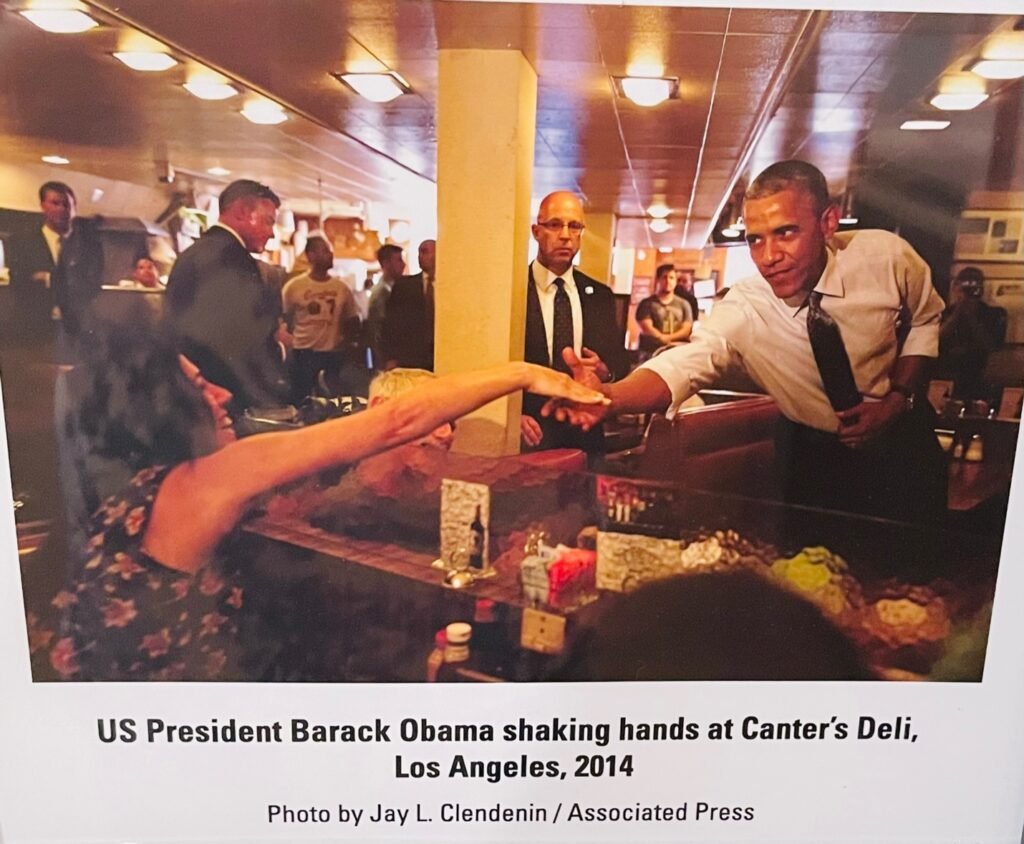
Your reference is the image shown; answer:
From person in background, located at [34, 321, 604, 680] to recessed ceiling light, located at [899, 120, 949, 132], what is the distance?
48 centimetres

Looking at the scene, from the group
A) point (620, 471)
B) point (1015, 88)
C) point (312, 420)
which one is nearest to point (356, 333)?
point (312, 420)

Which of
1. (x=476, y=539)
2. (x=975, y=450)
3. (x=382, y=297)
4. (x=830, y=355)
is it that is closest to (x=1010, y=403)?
(x=975, y=450)

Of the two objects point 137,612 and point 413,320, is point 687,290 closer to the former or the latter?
point 413,320

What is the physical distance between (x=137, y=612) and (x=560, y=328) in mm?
658

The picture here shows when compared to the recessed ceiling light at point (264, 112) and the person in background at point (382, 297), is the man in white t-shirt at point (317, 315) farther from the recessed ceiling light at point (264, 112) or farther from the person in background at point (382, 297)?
the recessed ceiling light at point (264, 112)

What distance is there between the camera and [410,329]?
94 cm

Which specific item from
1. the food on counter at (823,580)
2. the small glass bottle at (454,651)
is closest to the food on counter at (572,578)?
the small glass bottle at (454,651)

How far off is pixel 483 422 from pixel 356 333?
189 mm

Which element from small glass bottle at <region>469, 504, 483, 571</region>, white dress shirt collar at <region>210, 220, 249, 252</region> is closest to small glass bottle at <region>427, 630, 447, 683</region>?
small glass bottle at <region>469, 504, 483, 571</region>

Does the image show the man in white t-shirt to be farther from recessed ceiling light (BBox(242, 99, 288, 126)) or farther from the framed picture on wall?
the framed picture on wall

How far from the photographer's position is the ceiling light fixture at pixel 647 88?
2.89 feet

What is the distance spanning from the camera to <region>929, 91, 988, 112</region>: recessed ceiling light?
2.95ft

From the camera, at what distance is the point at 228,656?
1008 millimetres

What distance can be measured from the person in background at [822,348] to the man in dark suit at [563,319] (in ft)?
0.07
